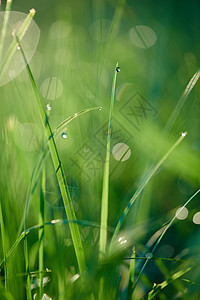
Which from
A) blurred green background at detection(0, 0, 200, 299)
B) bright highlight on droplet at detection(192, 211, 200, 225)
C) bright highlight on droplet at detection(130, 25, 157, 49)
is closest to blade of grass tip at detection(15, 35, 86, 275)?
blurred green background at detection(0, 0, 200, 299)

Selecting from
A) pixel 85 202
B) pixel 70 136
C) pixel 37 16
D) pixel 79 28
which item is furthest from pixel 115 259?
pixel 37 16

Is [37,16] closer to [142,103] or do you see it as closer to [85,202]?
[142,103]

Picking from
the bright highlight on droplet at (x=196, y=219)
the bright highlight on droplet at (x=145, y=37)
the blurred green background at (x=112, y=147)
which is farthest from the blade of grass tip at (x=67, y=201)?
the bright highlight on droplet at (x=145, y=37)

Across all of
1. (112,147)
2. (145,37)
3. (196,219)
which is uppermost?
(145,37)

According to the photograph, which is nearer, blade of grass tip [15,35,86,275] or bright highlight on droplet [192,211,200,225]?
blade of grass tip [15,35,86,275]

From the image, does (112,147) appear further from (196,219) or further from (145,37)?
(145,37)

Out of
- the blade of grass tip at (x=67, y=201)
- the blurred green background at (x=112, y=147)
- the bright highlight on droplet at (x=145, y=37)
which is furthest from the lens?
the bright highlight on droplet at (x=145, y=37)

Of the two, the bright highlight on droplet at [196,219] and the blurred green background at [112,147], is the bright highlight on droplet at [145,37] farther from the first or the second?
the bright highlight on droplet at [196,219]

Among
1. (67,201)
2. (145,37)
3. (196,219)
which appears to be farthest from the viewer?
(145,37)

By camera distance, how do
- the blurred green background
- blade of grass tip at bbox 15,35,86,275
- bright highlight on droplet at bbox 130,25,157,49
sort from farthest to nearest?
bright highlight on droplet at bbox 130,25,157,49
the blurred green background
blade of grass tip at bbox 15,35,86,275

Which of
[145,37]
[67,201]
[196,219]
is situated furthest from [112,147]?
[145,37]

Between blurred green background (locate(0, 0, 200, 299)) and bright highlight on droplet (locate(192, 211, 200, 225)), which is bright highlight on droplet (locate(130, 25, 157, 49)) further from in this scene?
bright highlight on droplet (locate(192, 211, 200, 225))
